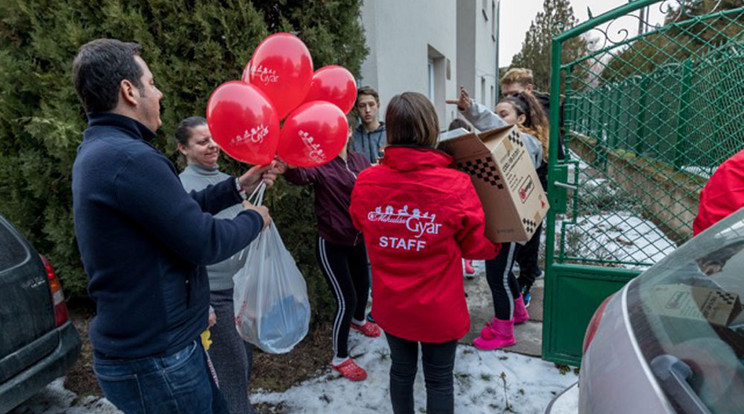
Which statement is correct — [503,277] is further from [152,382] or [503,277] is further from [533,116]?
[152,382]

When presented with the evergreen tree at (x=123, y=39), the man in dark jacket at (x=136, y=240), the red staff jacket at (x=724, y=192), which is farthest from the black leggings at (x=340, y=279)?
the red staff jacket at (x=724, y=192)

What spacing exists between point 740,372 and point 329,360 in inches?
99.8

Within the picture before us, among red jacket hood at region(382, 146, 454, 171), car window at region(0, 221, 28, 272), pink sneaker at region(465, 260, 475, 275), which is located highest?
red jacket hood at region(382, 146, 454, 171)

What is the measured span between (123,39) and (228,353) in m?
2.14

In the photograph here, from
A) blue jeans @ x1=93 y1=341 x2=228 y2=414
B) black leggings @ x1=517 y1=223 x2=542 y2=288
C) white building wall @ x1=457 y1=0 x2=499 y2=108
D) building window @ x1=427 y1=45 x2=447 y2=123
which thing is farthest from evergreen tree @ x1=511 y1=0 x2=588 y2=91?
blue jeans @ x1=93 y1=341 x2=228 y2=414

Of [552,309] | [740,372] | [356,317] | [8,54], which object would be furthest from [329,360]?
[8,54]

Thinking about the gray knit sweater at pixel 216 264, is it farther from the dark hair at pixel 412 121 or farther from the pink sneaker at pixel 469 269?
the pink sneaker at pixel 469 269

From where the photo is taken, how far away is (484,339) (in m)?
3.15

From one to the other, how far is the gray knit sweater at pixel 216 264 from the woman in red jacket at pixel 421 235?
630mm

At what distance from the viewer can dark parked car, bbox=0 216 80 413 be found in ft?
6.73

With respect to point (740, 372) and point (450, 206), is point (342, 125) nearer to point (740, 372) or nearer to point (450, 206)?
point (450, 206)

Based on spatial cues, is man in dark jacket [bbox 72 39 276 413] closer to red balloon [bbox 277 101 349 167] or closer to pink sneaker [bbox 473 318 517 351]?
red balloon [bbox 277 101 349 167]

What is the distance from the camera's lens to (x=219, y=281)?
2.02 m

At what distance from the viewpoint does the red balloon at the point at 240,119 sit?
5.32 ft
